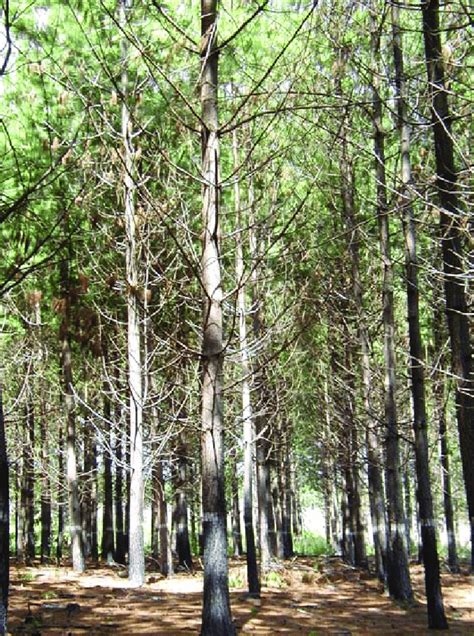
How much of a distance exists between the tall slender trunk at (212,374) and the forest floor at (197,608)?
2190 millimetres

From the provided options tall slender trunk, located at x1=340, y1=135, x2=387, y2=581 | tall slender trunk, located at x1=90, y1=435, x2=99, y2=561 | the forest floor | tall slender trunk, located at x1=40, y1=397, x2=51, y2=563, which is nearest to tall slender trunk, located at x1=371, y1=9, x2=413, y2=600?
the forest floor

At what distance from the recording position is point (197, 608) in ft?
31.6

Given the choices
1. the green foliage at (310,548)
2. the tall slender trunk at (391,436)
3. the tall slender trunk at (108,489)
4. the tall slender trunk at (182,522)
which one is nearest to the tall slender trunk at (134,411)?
the tall slender trunk at (391,436)

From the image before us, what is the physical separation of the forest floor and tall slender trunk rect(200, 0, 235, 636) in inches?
86.2

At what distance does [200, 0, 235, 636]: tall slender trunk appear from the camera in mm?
5594

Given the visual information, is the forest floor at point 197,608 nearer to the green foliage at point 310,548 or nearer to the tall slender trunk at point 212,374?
the tall slender trunk at point 212,374

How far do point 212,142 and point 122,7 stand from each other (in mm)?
8580

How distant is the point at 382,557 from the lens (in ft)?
47.7

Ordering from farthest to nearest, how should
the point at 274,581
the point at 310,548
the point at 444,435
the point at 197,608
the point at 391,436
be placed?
the point at 310,548 < the point at 444,435 < the point at 274,581 < the point at 391,436 < the point at 197,608

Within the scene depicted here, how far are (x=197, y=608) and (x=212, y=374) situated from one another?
520 cm

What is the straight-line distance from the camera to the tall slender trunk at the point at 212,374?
5.59 m

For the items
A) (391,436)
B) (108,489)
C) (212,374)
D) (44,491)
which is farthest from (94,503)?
(212,374)

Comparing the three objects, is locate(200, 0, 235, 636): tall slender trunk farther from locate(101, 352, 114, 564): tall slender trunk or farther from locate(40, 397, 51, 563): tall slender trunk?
locate(40, 397, 51, 563): tall slender trunk

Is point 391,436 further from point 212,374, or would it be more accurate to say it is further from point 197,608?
point 212,374
